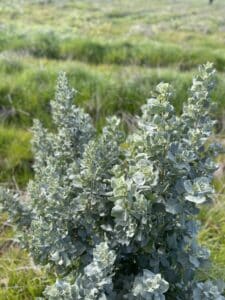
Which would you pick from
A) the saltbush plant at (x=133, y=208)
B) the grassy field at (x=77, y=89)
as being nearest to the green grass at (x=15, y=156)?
the grassy field at (x=77, y=89)

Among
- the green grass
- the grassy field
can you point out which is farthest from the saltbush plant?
the green grass

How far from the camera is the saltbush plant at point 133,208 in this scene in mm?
1727

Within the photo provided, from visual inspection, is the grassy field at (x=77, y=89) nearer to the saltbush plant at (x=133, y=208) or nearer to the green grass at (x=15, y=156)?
the green grass at (x=15, y=156)

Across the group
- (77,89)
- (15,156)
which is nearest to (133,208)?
(15,156)

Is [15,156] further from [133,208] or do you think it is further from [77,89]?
[133,208]

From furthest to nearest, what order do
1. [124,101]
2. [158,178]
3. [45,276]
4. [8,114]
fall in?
1. [124,101]
2. [8,114]
3. [45,276]
4. [158,178]

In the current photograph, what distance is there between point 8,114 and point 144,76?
1.65 metres

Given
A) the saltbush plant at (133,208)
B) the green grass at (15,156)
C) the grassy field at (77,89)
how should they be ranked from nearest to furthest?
the saltbush plant at (133,208) → the grassy field at (77,89) → the green grass at (15,156)

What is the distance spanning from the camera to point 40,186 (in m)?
2.11

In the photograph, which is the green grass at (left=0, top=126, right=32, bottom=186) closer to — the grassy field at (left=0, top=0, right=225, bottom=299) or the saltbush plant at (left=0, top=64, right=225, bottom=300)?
the grassy field at (left=0, top=0, right=225, bottom=299)

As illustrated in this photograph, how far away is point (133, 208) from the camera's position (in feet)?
5.55

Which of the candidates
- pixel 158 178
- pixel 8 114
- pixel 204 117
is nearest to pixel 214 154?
pixel 204 117

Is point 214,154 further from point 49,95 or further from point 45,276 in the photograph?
point 49,95

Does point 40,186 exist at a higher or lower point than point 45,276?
higher
